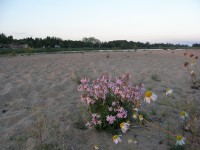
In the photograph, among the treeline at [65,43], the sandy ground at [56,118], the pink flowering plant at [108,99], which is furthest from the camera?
the treeline at [65,43]

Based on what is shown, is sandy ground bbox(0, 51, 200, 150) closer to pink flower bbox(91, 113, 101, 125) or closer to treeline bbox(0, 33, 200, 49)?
pink flower bbox(91, 113, 101, 125)

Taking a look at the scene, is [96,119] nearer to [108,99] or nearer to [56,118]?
[108,99]

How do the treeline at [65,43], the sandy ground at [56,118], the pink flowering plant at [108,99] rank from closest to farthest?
the sandy ground at [56,118] < the pink flowering plant at [108,99] < the treeline at [65,43]

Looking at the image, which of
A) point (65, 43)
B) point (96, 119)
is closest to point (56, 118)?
point (96, 119)

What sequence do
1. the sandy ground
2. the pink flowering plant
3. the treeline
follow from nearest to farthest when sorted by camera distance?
1. the sandy ground
2. the pink flowering plant
3. the treeline

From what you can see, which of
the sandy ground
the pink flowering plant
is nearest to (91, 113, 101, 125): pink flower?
the pink flowering plant

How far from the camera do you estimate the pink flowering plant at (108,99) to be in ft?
11.3

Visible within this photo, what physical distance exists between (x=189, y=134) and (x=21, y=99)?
3.10 metres

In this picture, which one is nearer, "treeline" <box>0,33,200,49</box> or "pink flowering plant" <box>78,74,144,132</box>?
"pink flowering plant" <box>78,74,144,132</box>

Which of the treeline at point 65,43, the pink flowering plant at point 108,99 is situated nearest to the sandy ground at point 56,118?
the pink flowering plant at point 108,99

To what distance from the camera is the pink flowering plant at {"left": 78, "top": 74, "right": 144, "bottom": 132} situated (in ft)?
11.3

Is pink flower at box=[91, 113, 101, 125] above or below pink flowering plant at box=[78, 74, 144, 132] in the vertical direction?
below

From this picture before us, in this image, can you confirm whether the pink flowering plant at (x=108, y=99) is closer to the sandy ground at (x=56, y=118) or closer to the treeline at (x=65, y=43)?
the sandy ground at (x=56, y=118)

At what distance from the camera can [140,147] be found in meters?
3.31
